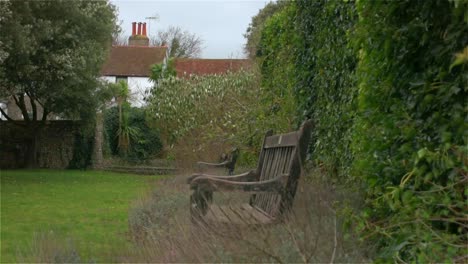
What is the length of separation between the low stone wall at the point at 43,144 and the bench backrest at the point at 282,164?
934 inches

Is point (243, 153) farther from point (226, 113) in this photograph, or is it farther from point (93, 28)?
point (93, 28)

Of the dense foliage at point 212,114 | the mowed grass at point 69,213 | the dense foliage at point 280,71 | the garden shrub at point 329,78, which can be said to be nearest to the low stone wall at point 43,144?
the dense foliage at point 212,114

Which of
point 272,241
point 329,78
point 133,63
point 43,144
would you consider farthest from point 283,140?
point 133,63

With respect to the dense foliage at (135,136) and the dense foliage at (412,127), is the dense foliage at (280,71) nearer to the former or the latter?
the dense foliage at (412,127)

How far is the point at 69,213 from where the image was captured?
40.3 feet

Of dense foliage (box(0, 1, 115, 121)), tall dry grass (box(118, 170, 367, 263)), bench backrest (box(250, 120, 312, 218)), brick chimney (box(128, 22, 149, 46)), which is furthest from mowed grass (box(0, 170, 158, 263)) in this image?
brick chimney (box(128, 22, 149, 46))

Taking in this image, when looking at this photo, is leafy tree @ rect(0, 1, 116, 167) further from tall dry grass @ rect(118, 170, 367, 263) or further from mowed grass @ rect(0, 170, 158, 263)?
tall dry grass @ rect(118, 170, 367, 263)

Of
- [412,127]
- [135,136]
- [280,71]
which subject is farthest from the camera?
[135,136]

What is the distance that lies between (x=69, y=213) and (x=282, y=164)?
710 centimetres

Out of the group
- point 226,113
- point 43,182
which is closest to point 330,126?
point 226,113

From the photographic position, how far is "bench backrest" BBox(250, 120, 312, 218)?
16.7 feet

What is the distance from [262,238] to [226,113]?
38.6 ft

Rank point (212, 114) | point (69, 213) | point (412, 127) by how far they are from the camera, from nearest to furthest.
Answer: point (412, 127) → point (69, 213) → point (212, 114)

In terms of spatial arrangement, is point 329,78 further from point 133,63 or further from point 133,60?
point 133,60
